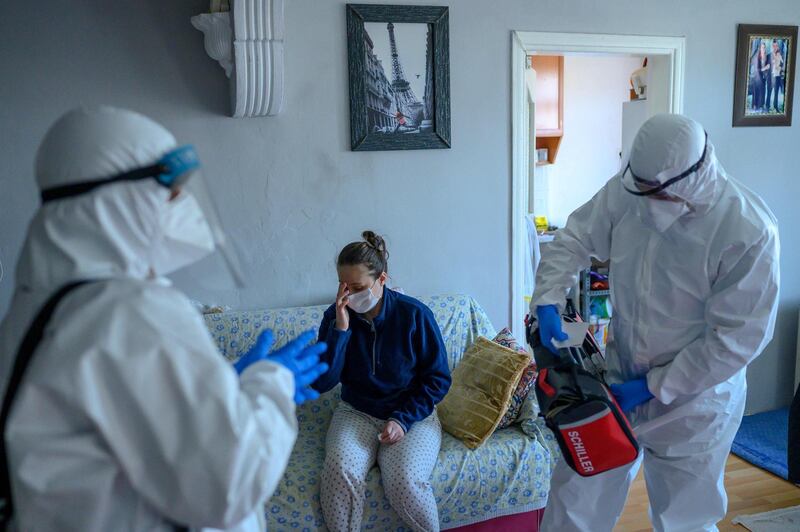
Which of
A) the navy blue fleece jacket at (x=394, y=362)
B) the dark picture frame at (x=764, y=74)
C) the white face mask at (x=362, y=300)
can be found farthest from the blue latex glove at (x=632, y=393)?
the dark picture frame at (x=764, y=74)

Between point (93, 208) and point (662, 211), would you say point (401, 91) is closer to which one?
point (662, 211)

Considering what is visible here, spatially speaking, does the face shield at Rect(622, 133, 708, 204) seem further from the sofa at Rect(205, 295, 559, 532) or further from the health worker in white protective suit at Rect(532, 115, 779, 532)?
the sofa at Rect(205, 295, 559, 532)

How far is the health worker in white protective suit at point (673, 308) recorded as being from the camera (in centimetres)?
160

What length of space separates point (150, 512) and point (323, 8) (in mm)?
2158

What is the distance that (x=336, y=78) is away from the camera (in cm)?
258

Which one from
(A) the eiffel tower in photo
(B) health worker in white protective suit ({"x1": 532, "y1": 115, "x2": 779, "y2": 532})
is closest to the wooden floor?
(B) health worker in white protective suit ({"x1": 532, "y1": 115, "x2": 779, "y2": 532})

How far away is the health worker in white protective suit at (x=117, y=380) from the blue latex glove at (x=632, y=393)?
117 cm

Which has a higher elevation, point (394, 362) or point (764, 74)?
point (764, 74)

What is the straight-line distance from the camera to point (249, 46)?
2.26 m

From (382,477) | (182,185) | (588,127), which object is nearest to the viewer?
(182,185)

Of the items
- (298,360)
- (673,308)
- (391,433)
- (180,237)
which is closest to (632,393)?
(673,308)

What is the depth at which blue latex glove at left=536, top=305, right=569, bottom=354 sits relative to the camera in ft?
6.02

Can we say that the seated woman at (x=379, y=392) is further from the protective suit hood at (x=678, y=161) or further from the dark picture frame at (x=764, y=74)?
the dark picture frame at (x=764, y=74)

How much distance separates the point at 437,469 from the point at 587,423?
67 cm
